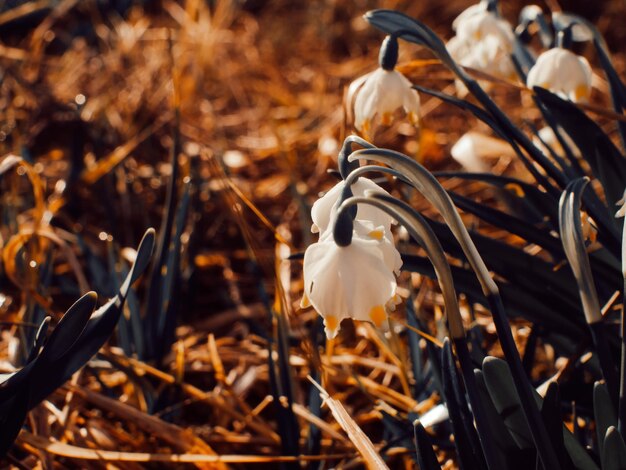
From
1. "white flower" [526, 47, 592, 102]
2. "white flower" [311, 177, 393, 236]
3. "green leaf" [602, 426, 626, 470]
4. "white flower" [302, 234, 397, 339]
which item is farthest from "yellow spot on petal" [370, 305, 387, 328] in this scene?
"white flower" [526, 47, 592, 102]

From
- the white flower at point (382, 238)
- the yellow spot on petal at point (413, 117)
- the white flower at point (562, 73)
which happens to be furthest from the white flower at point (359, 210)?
the white flower at point (562, 73)

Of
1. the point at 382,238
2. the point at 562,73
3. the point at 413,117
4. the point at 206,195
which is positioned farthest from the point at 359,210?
the point at 206,195

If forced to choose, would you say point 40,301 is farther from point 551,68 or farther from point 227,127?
point 227,127

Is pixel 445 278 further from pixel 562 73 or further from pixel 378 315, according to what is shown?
pixel 562 73

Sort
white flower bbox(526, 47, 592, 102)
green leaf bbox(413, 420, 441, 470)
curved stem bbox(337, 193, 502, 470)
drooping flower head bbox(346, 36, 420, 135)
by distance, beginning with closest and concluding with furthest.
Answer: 1. curved stem bbox(337, 193, 502, 470)
2. green leaf bbox(413, 420, 441, 470)
3. drooping flower head bbox(346, 36, 420, 135)
4. white flower bbox(526, 47, 592, 102)

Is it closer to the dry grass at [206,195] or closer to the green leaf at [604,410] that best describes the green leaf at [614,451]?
the green leaf at [604,410]

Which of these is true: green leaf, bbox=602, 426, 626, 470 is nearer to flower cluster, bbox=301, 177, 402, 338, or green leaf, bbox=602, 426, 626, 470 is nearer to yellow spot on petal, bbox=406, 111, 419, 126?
flower cluster, bbox=301, 177, 402, 338
